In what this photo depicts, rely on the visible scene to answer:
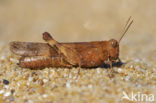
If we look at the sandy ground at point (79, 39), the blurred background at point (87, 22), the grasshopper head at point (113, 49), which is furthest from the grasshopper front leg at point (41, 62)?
the blurred background at point (87, 22)

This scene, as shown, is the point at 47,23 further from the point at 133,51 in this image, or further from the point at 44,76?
the point at 44,76

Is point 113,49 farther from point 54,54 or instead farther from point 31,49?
point 31,49

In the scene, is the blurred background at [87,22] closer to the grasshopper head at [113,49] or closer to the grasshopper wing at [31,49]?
the grasshopper head at [113,49]

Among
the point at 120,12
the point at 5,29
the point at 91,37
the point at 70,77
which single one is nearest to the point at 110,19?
the point at 120,12

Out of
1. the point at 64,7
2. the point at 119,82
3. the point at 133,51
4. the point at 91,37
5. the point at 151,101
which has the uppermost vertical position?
the point at 64,7

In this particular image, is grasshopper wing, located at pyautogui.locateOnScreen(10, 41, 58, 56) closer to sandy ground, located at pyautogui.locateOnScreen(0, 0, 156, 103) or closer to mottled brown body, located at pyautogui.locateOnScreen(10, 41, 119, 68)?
mottled brown body, located at pyautogui.locateOnScreen(10, 41, 119, 68)

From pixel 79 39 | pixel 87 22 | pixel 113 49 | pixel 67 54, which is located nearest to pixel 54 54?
pixel 67 54
